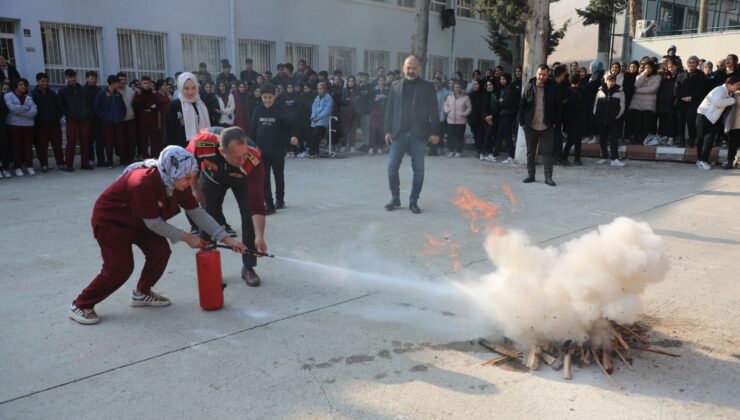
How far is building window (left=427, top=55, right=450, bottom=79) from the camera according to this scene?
25438 millimetres

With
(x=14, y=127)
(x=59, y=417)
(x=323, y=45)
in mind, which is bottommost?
(x=59, y=417)

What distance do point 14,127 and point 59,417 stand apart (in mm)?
9355

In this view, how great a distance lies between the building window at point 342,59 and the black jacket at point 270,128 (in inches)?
569

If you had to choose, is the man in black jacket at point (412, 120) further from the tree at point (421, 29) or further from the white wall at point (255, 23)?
the white wall at point (255, 23)

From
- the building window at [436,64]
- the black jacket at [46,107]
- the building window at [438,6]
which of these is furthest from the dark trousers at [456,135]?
the building window at [438,6]

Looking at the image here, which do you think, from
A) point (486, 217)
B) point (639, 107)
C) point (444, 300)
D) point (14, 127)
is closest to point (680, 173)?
point (639, 107)

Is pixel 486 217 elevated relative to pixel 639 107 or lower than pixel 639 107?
lower

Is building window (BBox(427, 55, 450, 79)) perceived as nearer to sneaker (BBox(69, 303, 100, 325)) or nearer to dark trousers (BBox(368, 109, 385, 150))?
dark trousers (BBox(368, 109, 385, 150))

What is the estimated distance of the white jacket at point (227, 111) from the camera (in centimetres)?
1106

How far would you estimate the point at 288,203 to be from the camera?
27.7 feet

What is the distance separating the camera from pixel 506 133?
12.5m

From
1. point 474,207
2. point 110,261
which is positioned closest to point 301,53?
point 474,207

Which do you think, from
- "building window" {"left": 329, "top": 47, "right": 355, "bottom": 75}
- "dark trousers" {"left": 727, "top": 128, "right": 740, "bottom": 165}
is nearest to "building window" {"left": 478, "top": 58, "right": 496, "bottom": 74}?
"building window" {"left": 329, "top": 47, "right": 355, "bottom": 75}

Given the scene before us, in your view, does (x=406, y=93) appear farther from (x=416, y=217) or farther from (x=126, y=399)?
(x=126, y=399)
